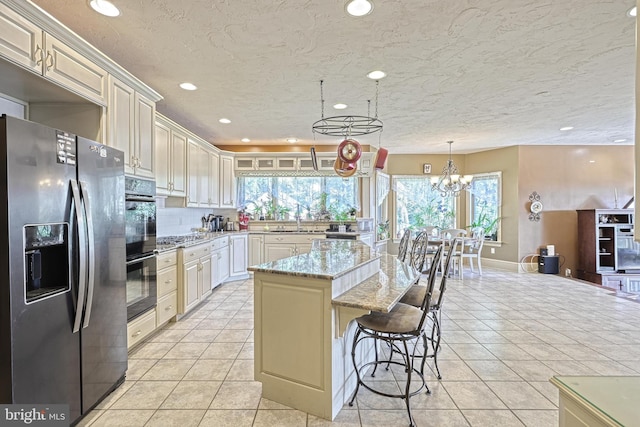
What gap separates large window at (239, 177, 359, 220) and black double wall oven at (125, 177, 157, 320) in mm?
3462

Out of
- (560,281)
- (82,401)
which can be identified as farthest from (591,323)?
(82,401)

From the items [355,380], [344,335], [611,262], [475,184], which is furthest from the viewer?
[475,184]

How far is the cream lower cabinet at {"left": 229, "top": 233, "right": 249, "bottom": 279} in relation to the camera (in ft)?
17.9

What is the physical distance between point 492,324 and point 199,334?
11.0 feet

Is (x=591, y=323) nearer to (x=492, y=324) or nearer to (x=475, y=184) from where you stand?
(x=492, y=324)

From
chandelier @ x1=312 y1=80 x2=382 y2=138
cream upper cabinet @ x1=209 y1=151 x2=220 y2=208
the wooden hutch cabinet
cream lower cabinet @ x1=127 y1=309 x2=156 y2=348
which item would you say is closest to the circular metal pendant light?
chandelier @ x1=312 y1=80 x2=382 y2=138

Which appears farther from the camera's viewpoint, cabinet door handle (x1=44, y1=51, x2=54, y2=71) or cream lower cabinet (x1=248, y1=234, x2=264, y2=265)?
cream lower cabinet (x1=248, y1=234, x2=264, y2=265)

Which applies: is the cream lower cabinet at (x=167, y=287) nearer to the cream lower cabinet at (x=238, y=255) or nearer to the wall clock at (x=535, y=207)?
the cream lower cabinet at (x=238, y=255)

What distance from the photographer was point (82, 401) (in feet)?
5.99

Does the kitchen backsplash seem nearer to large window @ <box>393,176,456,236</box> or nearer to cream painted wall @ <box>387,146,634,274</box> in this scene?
large window @ <box>393,176,456,236</box>

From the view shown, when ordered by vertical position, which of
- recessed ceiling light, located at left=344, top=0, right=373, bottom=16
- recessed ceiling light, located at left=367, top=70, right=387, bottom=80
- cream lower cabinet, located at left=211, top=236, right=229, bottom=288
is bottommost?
cream lower cabinet, located at left=211, top=236, right=229, bottom=288

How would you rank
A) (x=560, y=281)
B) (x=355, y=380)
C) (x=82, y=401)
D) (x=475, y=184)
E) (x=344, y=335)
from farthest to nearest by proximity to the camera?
(x=475, y=184)
(x=560, y=281)
(x=355, y=380)
(x=344, y=335)
(x=82, y=401)

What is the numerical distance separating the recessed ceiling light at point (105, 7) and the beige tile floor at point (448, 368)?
8.88 ft

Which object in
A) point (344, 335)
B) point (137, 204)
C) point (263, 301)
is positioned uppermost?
point (137, 204)
